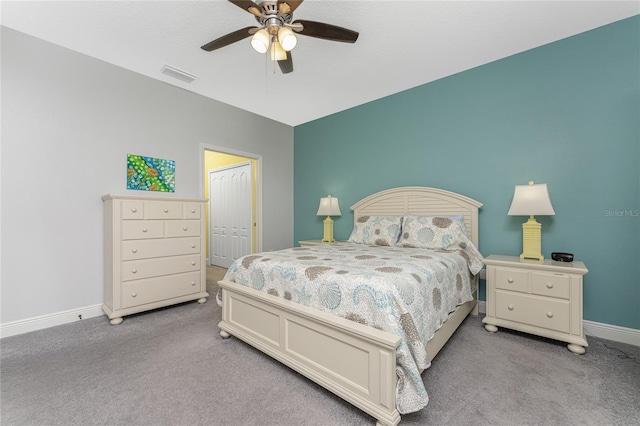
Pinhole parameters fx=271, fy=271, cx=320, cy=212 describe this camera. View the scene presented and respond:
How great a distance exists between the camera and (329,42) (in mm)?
2510

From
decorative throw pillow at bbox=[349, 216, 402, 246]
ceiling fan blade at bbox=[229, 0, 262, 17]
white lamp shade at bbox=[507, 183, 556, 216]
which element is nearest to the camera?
ceiling fan blade at bbox=[229, 0, 262, 17]

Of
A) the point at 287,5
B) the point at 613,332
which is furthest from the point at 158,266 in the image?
the point at 613,332

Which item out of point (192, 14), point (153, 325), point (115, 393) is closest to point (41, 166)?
point (153, 325)

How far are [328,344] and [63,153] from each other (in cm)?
306

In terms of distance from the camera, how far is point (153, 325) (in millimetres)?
2580

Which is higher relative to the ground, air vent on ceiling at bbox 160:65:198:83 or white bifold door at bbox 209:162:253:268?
air vent on ceiling at bbox 160:65:198:83

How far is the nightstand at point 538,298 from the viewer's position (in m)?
2.07

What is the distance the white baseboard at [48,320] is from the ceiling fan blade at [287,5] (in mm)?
3246

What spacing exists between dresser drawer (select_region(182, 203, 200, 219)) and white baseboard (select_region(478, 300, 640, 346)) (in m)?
4.00

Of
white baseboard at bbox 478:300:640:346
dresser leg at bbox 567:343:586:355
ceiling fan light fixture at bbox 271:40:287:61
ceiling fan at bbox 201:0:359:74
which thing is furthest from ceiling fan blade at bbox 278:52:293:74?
white baseboard at bbox 478:300:640:346

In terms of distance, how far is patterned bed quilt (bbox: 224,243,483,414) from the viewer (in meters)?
1.35

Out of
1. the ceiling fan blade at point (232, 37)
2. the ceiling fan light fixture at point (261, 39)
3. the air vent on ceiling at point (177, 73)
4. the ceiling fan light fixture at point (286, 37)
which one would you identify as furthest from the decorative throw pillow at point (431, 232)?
the air vent on ceiling at point (177, 73)

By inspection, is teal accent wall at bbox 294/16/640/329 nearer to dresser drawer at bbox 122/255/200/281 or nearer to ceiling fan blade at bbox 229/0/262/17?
ceiling fan blade at bbox 229/0/262/17

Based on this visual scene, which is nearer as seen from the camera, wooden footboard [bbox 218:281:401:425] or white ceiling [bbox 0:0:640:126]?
wooden footboard [bbox 218:281:401:425]
